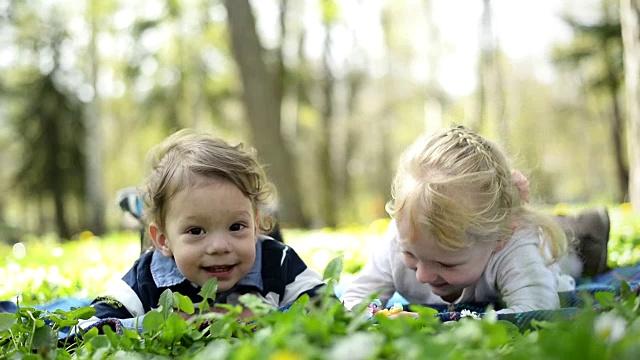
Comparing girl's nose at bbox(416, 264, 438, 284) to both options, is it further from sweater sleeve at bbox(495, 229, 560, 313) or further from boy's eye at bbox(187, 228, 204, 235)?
boy's eye at bbox(187, 228, 204, 235)

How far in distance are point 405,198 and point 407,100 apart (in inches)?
1005

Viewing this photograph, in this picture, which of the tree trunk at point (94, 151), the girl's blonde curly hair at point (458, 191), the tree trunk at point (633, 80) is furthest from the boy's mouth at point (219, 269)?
the tree trunk at point (94, 151)

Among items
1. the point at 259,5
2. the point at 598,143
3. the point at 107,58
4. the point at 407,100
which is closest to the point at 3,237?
the point at 259,5

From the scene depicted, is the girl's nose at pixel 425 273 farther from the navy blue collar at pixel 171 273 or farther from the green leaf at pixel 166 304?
the green leaf at pixel 166 304

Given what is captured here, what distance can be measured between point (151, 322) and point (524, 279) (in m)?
1.59

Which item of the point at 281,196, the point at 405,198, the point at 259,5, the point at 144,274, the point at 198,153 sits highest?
the point at 259,5

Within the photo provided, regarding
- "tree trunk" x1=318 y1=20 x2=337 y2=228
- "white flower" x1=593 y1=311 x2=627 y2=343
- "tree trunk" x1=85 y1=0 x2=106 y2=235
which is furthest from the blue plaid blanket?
"tree trunk" x1=318 y1=20 x2=337 y2=228

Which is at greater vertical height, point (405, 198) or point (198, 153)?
point (198, 153)

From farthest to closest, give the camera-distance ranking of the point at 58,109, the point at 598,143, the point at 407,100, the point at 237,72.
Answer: the point at 598,143, the point at 407,100, the point at 58,109, the point at 237,72

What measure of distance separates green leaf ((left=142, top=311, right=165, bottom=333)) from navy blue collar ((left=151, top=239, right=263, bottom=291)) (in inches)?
44.5

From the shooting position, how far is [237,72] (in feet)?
39.0

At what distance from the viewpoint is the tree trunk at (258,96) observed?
1166 centimetres

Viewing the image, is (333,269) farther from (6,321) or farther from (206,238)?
(206,238)

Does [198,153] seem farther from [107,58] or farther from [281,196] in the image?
[107,58]
